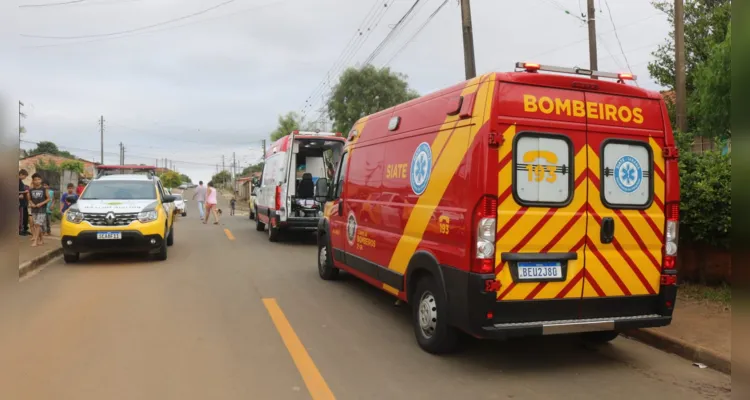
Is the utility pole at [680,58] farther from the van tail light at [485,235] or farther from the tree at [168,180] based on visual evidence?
the tree at [168,180]

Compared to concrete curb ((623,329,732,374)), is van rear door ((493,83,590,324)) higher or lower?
higher

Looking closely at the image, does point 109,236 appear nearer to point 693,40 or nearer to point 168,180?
point 693,40

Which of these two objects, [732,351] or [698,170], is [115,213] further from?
[732,351]

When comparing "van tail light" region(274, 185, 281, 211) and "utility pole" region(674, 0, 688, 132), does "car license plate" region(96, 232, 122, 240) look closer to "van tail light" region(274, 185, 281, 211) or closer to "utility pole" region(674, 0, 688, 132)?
"van tail light" region(274, 185, 281, 211)

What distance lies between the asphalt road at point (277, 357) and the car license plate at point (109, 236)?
198 centimetres

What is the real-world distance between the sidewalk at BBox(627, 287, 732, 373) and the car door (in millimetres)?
3848

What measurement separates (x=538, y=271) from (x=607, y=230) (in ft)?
2.56

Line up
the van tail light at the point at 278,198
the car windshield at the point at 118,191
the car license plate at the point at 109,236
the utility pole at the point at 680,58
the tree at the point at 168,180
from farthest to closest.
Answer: the tree at the point at 168,180 < the van tail light at the point at 278,198 < the utility pole at the point at 680,58 < the car windshield at the point at 118,191 < the car license plate at the point at 109,236

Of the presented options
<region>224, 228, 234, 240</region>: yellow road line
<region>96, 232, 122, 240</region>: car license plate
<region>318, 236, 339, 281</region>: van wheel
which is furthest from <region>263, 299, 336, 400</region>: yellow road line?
<region>224, 228, 234, 240</region>: yellow road line

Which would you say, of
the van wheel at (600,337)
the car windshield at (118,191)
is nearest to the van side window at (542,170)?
the van wheel at (600,337)

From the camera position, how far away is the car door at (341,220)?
7.73 m

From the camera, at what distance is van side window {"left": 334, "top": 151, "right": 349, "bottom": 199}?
8179 mm

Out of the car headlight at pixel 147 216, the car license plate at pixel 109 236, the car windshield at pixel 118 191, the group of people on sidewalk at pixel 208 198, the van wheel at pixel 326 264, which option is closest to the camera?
the van wheel at pixel 326 264

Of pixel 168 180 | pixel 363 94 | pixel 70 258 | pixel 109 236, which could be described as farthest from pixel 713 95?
pixel 168 180
